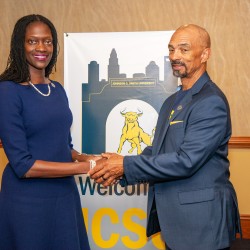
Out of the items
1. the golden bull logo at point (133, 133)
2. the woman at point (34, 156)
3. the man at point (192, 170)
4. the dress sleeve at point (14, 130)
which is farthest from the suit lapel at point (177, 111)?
the golden bull logo at point (133, 133)

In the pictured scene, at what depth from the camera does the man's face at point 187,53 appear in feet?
6.91

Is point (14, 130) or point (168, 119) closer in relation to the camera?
point (14, 130)

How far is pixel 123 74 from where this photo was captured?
314 centimetres

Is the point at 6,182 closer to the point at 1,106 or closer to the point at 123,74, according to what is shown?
the point at 1,106

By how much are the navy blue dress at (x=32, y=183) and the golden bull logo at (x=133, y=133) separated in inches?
42.3

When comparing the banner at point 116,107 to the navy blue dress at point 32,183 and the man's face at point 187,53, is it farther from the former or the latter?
the navy blue dress at point 32,183

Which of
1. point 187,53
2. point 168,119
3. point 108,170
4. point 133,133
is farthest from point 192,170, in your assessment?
point 133,133

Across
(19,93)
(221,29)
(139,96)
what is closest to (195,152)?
(19,93)

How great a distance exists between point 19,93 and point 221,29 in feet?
6.62

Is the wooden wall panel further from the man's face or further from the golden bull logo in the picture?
the man's face

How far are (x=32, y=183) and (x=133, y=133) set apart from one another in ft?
4.07

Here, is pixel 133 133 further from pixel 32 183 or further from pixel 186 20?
pixel 32 183

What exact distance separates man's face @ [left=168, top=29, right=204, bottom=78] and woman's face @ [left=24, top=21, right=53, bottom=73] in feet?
2.12

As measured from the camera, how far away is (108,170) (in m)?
2.20
